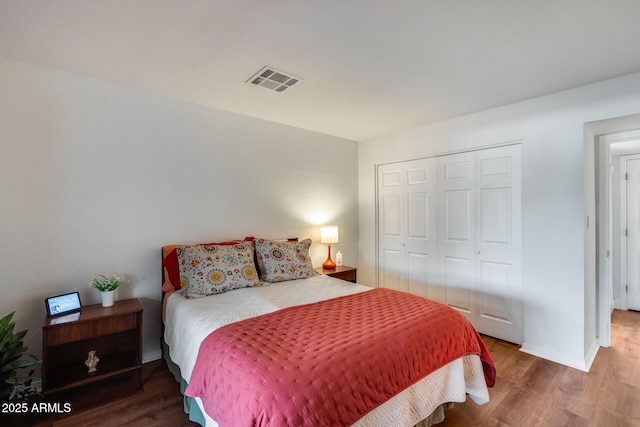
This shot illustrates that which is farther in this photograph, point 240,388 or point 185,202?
point 185,202

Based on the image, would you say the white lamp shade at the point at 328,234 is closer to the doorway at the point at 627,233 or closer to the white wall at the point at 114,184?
the white wall at the point at 114,184

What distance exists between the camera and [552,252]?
255cm

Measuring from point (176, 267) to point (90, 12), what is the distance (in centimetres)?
177

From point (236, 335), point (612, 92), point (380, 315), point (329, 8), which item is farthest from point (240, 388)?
point (612, 92)

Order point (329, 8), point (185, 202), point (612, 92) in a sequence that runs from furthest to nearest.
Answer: point (185, 202) < point (612, 92) < point (329, 8)

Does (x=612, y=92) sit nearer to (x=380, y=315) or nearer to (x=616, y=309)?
(x=380, y=315)

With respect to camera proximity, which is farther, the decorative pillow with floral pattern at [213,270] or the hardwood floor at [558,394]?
the decorative pillow with floral pattern at [213,270]

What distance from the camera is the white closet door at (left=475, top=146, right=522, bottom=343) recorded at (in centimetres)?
280

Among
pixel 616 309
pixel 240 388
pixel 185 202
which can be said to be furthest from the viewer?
pixel 616 309

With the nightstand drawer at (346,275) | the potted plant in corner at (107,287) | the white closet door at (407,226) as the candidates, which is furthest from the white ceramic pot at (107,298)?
the white closet door at (407,226)

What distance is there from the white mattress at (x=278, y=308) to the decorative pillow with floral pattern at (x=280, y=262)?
18 cm

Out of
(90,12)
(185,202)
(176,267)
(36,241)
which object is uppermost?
(90,12)

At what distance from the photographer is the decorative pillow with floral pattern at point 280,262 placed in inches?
106

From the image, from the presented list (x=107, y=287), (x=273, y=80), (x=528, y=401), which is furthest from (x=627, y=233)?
(x=107, y=287)
